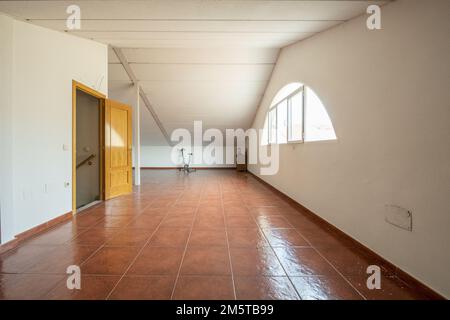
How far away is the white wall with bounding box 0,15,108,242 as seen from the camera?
244cm

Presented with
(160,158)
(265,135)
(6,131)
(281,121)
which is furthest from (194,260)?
(160,158)

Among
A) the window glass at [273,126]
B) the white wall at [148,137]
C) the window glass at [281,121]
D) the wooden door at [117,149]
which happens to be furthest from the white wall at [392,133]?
the white wall at [148,137]

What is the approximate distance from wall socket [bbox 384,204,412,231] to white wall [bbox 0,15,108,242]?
371 cm

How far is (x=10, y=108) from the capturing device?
231cm

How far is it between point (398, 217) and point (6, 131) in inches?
151

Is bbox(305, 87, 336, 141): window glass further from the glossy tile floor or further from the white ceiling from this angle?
the glossy tile floor

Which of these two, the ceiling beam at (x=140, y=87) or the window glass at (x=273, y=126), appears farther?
the window glass at (x=273, y=126)

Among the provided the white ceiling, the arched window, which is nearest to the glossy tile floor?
the arched window

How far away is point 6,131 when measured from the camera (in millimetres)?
2248

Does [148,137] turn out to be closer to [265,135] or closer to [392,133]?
[265,135]

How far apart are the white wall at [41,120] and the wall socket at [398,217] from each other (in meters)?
Result: 3.71

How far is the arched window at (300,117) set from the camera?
3150 mm

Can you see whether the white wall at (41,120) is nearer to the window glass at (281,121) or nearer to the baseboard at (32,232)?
the baseboard at (32,232)

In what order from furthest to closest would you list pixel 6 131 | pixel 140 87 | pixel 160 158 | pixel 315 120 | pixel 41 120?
pixel 160 158 < pixel 140 87 < pixel 315 120 < pixel 41 120 < pixel 6 131
